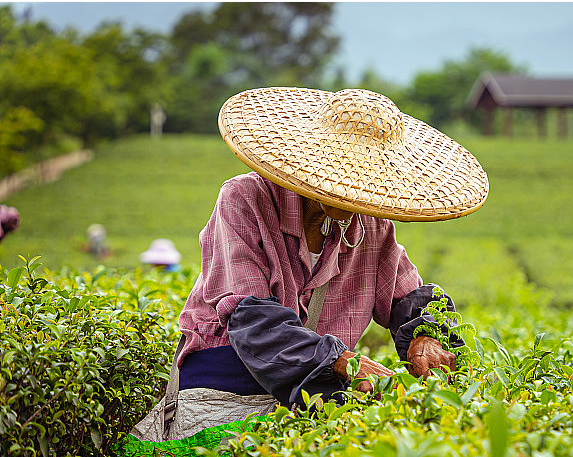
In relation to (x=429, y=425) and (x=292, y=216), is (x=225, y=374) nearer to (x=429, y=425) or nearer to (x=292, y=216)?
(x=292, y=216)

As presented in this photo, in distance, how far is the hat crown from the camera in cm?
157

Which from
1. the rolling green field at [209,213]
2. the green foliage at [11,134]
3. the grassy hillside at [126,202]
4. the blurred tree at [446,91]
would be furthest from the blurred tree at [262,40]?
the green foliage at [11,134]

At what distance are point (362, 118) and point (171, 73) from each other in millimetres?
26868

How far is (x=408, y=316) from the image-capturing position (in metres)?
1.79

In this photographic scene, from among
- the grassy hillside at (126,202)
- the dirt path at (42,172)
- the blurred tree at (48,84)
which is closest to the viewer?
the grassy hillside at (126,202)

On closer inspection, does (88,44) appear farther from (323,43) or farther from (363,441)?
(363,441)

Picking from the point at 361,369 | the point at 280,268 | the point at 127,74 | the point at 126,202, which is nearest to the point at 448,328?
the point at 361,369

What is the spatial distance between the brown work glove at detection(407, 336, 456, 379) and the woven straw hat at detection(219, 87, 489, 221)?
320 mm

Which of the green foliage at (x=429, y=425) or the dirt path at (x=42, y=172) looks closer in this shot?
the green foliage at (x=429, y=425)

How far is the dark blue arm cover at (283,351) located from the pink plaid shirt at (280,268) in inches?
2.7

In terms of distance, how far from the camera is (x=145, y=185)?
1559 centimetres

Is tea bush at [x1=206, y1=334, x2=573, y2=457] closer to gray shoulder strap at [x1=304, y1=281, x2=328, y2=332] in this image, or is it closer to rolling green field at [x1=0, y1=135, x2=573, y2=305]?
gray shoulder strap at [x1=304, y1=281, x2=328, y2=332]

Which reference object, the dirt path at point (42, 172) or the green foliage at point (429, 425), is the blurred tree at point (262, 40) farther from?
the green foliage at point (429, 425)

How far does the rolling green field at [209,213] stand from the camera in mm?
8773
